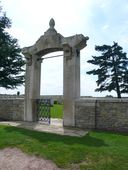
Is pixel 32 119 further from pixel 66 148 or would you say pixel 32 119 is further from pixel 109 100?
pixel 66 148

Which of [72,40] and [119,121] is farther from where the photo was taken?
[72,40]

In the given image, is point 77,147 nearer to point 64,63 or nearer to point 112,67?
point 64,63

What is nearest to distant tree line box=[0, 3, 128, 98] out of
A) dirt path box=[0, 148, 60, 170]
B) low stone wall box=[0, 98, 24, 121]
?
low stone wall box=[0, 98, 24, 121]

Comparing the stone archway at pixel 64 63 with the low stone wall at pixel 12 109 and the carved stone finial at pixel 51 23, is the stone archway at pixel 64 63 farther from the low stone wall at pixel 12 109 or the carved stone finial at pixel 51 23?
the low stone wall at pixel 12 109

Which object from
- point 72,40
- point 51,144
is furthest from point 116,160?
point 72,40

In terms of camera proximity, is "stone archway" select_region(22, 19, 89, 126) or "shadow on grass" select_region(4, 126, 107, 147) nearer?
"shadow on grass" select_region(4, 126, 107, 147)

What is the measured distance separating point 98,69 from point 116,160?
2660cm

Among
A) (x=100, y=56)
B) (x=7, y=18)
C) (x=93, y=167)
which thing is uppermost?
(x=7, y=18)

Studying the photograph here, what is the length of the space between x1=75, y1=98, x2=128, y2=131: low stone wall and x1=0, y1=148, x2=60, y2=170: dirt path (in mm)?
4363

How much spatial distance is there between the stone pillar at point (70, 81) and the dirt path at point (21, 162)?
14.8ft

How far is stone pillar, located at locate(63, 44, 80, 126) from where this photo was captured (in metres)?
12.0

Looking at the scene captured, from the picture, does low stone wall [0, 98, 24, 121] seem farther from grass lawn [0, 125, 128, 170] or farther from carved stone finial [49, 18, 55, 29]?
carved stone finial [49, 18, 55, 29]

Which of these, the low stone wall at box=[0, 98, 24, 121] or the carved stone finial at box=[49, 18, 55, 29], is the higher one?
the carved stone finial at box=[49, 18, 55, 29]

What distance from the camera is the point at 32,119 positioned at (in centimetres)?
1356
